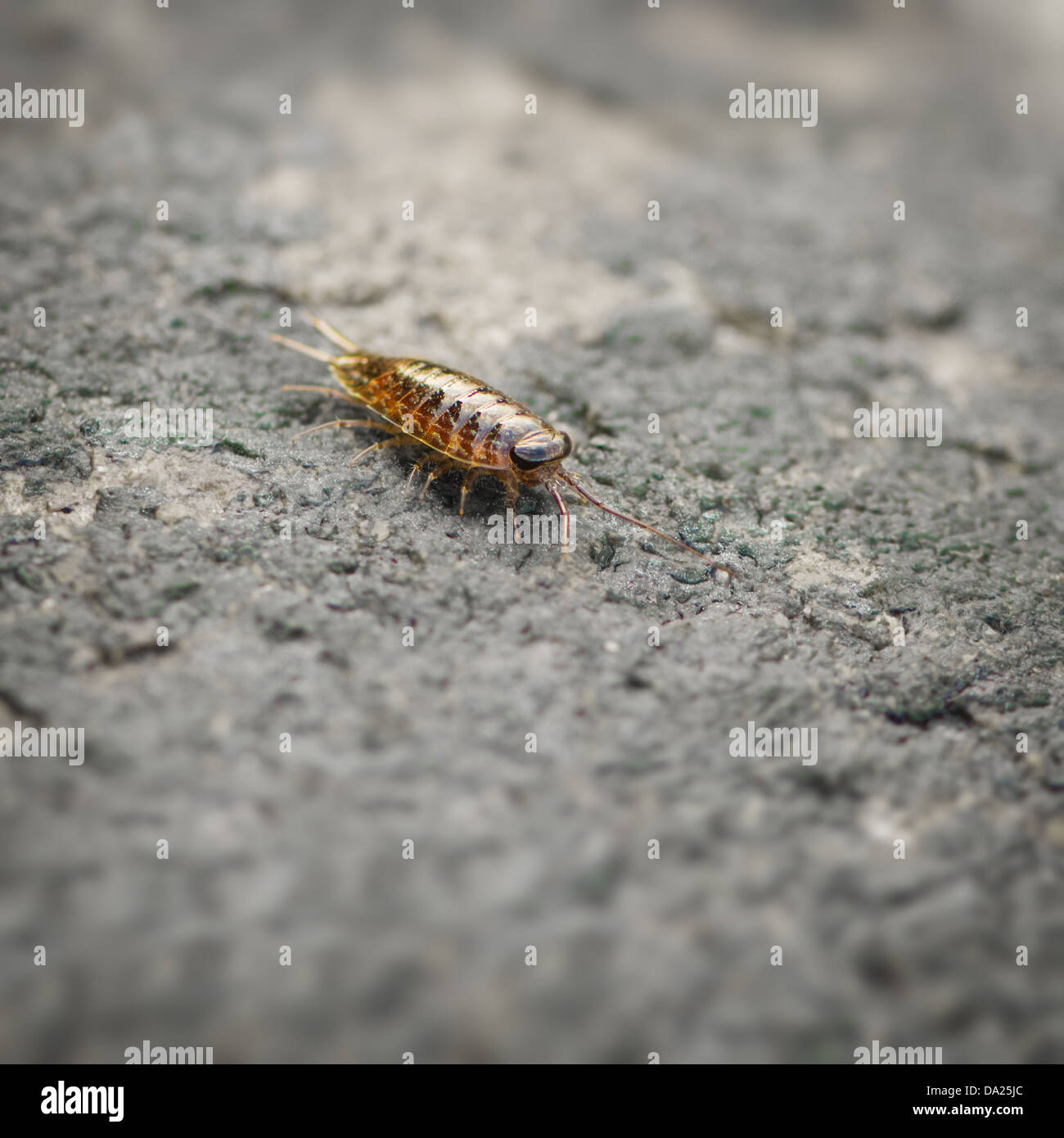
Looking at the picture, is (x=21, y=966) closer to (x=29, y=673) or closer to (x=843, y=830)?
(x=29, y=673)

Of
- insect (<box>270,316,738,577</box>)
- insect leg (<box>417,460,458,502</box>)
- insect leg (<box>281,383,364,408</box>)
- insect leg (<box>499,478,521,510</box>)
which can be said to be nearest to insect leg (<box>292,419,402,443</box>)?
insect (<box>270,316,738,577</box>)

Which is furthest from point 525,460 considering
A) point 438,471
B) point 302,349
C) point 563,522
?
point 302,349

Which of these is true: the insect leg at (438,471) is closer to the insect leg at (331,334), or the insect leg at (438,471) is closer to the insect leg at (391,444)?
the insect leg at (391,444)

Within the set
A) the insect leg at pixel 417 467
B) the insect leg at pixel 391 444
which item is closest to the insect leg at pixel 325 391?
the insect leg at pixel 391 444

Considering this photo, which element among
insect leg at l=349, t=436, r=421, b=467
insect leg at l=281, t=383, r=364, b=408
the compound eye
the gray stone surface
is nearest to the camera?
the gray stone surface

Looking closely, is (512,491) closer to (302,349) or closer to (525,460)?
(525,460)

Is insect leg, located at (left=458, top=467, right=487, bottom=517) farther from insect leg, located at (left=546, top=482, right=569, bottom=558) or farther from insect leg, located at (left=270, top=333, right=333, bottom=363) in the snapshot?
insect leg, located at (left=270, top=333, right=333, bottom=363)
